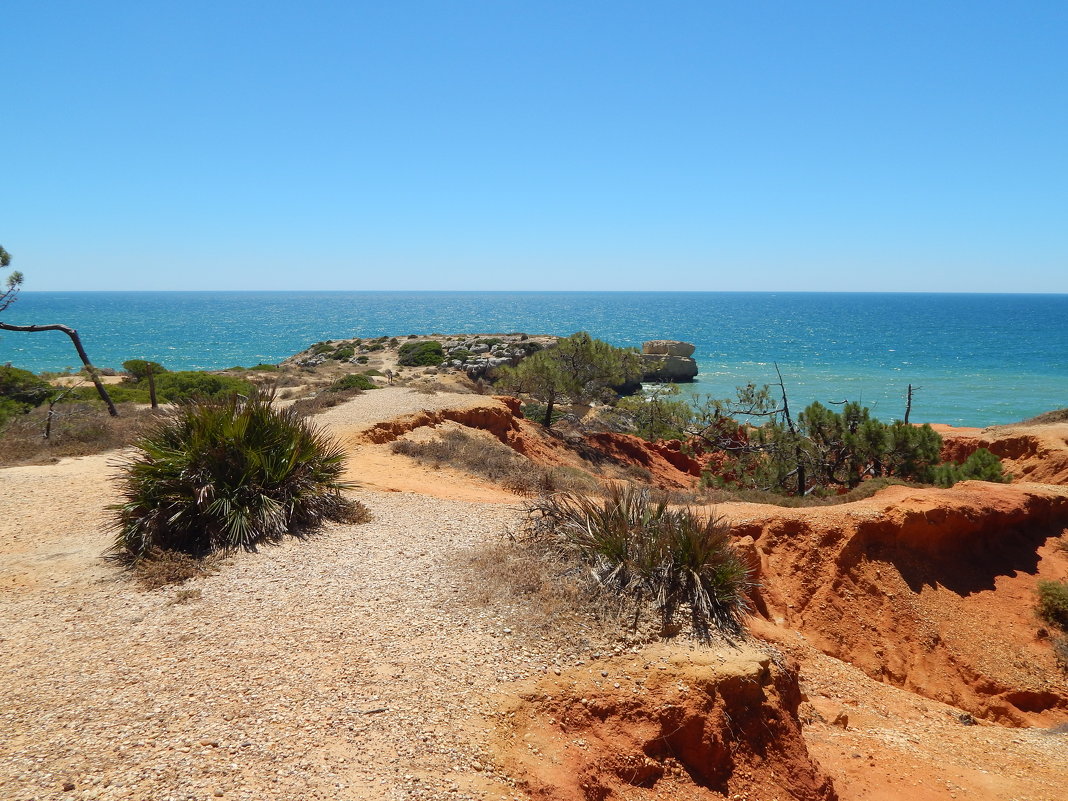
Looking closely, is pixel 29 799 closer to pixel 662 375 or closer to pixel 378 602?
pixel 378 602

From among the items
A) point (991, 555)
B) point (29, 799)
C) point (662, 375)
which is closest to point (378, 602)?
point (29, 799)

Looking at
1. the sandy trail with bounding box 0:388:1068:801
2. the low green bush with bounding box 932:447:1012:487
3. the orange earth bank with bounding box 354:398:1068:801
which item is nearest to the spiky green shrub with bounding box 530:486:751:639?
the orange earth bank with bounding box 354:398:1068:801

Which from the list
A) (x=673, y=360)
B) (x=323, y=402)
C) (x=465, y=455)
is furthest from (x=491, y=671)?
(x=673, y=360)

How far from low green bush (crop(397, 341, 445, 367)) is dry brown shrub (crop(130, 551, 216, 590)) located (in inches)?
1477

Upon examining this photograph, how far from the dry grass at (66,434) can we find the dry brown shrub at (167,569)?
599 centimetres

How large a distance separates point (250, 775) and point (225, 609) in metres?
2.88

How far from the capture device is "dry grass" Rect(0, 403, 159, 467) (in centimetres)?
1449

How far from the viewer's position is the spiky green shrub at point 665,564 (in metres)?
6.99

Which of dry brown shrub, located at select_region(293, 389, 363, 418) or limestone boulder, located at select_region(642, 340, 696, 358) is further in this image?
limestone boulder, located at select_region(642, 340, 696, 358)

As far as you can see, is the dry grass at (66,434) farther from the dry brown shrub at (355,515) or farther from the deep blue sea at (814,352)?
the deep blue sea at (814,352)

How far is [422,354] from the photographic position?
1877 inches

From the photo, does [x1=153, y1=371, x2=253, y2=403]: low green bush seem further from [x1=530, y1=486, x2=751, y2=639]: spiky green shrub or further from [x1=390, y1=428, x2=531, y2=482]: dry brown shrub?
[x1=530, y1=486, x2=751, y2=639]: spiky green shrub

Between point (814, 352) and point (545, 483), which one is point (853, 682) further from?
point (814, 352)

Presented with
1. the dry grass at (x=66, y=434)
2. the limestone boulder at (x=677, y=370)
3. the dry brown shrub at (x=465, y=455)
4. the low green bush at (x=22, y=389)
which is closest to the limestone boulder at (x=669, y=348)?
the limestone boulder at (x=677, y=370)
